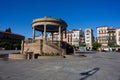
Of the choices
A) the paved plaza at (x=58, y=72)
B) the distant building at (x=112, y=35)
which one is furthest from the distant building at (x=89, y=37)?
the paved plaza at (x=58, y=72)

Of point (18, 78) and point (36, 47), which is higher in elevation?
point (36, 47)

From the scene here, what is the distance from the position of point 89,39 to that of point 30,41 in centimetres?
9012

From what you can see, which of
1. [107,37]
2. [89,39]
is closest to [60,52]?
[107,37]

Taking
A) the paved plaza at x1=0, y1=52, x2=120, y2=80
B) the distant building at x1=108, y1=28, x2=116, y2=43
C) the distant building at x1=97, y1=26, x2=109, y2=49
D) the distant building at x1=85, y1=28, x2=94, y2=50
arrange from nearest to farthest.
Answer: the paved plaza at x1=0, y1=52, x2=120, y2=80
the distant building at x1=97, y1=26, x2=109, y2=49
the distant building at x1=108, y1=28, x2=116, y2=43
the distant building at x1=85, y1=28, x2=94, y2=50

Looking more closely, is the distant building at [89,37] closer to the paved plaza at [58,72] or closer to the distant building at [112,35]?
the distant building at [112,35]

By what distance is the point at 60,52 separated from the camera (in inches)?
1043

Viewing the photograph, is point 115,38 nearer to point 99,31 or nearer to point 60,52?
point 99,31

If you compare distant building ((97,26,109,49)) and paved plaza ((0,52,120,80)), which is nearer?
paved plaza ((0,52,120,80))

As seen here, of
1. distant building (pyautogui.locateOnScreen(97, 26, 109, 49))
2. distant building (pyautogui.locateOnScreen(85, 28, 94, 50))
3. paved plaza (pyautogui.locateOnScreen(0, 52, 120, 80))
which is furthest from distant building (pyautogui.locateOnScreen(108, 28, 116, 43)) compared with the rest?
paved plaza (pyautogui.locateOnScreen(0, 52, 120, 80))

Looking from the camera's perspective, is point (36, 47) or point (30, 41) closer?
point (36, 47)

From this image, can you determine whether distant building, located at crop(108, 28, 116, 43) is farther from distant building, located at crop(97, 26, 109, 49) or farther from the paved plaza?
the paved plaza

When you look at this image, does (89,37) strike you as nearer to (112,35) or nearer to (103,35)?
(103,35)

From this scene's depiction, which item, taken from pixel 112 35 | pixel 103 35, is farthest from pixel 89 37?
pixel 112 35

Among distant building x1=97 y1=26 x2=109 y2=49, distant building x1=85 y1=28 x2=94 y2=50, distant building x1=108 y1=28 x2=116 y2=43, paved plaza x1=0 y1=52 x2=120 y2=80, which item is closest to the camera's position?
paved plaza x1=0 y1=52 x2=120 y2=80
